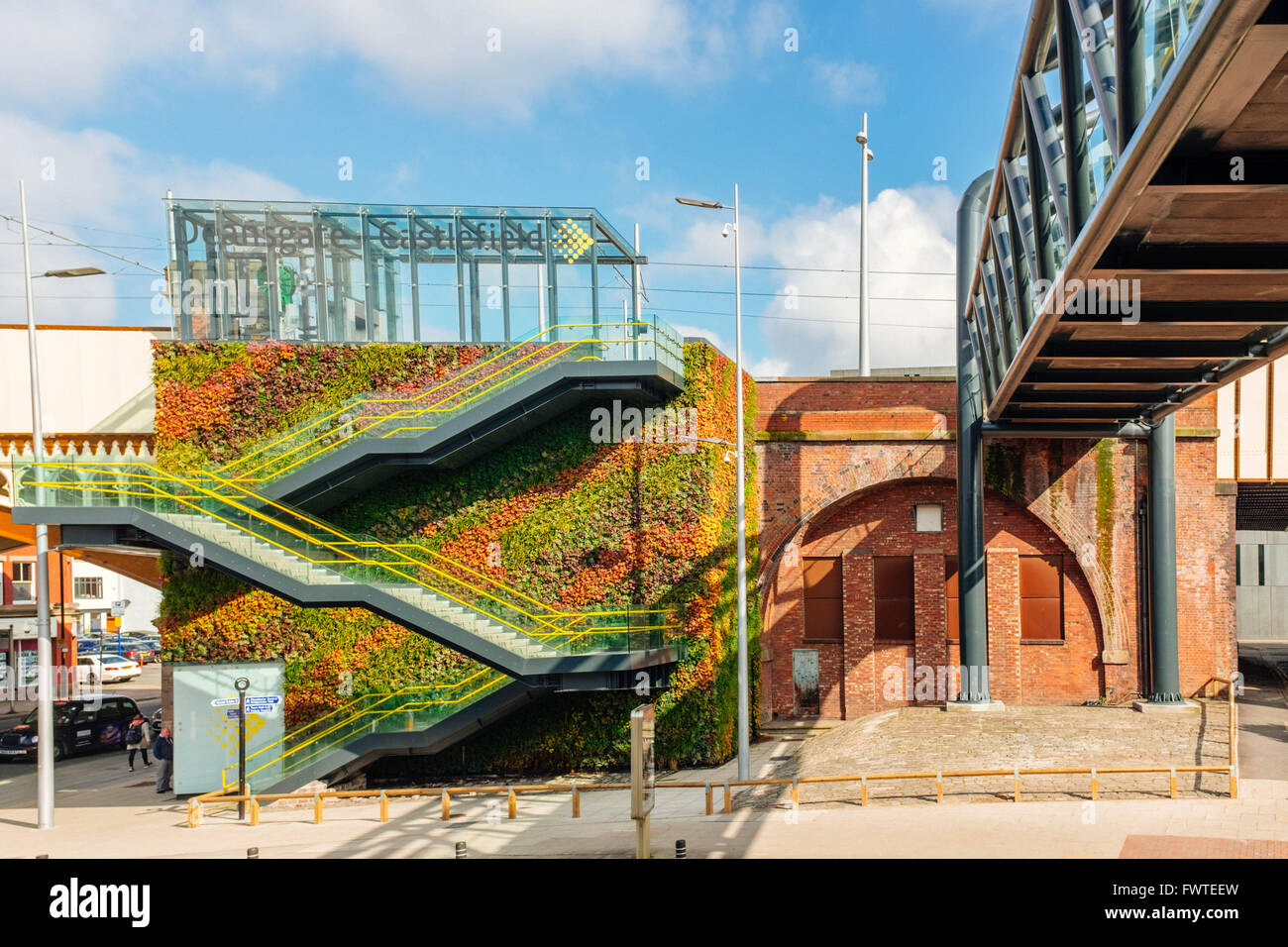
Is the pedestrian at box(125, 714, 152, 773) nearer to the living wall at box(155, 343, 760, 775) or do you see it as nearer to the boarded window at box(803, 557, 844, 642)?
the living wall at box(155, 343, 760, 775)

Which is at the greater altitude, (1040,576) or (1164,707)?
(1040,576)

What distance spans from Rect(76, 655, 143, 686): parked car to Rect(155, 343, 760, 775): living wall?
1204 inches

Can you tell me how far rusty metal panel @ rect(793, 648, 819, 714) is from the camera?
87.1 ft

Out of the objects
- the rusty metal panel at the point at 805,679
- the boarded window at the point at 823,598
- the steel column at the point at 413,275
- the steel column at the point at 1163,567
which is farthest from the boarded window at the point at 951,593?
the steel column at the point at 413,275

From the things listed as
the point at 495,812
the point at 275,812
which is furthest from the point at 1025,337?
the point at 275,812

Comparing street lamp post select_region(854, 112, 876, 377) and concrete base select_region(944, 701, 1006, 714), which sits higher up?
street lamp post select_region(854, 112, 876, 377)

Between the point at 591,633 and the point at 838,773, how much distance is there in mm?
5296

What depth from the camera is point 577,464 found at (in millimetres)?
22969

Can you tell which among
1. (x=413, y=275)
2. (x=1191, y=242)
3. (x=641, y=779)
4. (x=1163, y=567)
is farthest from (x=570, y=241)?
(x=1191, y=242)

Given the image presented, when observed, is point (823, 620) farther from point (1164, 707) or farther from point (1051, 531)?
point (1164, 707)

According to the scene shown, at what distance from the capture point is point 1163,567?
879 inches

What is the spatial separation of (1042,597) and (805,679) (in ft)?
20.4

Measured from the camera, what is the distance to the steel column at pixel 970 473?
853 inches

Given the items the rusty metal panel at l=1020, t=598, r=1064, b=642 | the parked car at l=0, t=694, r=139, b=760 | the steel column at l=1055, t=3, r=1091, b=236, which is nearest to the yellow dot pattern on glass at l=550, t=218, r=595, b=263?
the rusty metal panel at l=1020, t=598, r=1064, b=642
